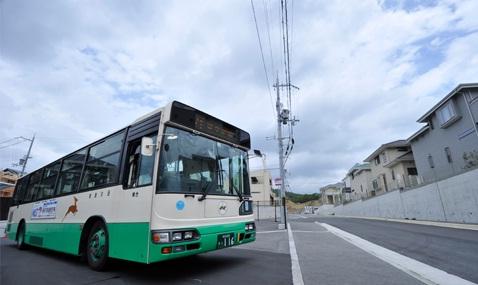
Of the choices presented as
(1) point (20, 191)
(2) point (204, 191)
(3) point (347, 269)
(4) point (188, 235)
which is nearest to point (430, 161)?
(3) point (347, 269)

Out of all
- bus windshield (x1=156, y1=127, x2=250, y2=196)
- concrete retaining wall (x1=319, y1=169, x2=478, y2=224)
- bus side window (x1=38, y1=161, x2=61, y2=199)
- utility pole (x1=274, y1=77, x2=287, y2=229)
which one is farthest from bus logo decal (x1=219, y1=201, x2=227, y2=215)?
concrete retaining wall (x1=319, y1=169, x2=478, y2=224)

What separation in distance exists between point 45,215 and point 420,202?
2327 centimetres

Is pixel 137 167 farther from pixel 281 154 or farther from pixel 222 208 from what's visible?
pixel 281 154

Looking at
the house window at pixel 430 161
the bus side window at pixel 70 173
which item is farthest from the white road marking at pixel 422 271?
the house window at pixel 430 161

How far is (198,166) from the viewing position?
4.46 meters

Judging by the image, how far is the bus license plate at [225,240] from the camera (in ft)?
14.2

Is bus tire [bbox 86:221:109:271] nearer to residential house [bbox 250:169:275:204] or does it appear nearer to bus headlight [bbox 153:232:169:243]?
bus headlight [bbox 153:232:169:243]

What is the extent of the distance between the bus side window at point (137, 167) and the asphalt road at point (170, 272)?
1.63m

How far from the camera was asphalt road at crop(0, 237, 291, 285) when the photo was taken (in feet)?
13.3

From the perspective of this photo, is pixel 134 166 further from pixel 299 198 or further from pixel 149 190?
pixel 299 198

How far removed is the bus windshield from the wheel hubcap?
6.51 feet

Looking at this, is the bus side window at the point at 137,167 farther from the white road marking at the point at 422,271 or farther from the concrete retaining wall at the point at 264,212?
the concrete retaining wall at the point at 264,212

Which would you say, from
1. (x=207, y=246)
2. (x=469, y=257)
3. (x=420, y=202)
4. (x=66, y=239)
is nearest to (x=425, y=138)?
(x=420, y=202)

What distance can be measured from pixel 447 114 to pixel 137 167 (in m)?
24.4
